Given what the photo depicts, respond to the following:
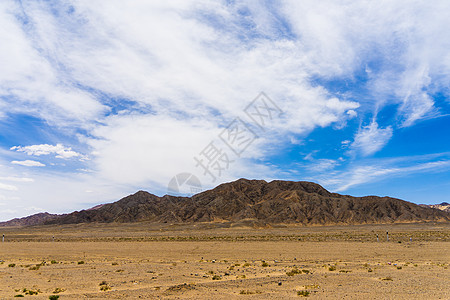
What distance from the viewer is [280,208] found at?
129 m

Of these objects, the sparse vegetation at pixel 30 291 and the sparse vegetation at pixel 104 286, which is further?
the sparse vegetation at pixel 104 286

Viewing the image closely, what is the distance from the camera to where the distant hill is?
122125 millimetres

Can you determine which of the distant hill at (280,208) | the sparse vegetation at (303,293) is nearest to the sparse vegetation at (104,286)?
the sparse vegetation at (303,293)

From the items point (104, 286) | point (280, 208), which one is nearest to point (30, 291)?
point (104, 286)

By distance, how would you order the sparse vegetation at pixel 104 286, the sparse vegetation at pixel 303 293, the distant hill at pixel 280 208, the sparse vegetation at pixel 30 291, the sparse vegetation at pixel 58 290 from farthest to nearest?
the distant hill at pixel 280 208 < the sparse vegetation at pixel 104 286 < the sparse vegetation at pixel 58 290 < the sparse vegetation at pixel 30 291 < the sparse vegetation at pixel 303 293

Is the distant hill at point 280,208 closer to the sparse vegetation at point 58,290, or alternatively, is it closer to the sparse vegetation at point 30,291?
the sparse vegetation at point 58,290

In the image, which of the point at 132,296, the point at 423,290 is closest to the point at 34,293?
the point at 132,296

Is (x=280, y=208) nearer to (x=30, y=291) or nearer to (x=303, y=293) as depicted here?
(x=303, y=293)

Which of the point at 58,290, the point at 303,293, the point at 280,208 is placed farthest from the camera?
the point at 280,208

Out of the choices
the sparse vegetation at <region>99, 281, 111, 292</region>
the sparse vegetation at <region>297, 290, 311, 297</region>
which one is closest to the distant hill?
the sparse vegetation at <region>99, 281, 111, 292</region>

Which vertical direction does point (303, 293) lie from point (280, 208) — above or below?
below

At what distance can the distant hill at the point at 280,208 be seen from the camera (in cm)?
12212

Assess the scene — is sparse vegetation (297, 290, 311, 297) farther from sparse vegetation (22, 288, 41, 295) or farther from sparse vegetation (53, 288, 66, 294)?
sparse vegetation (22, 288, 41, 295)

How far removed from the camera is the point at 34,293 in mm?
13797
